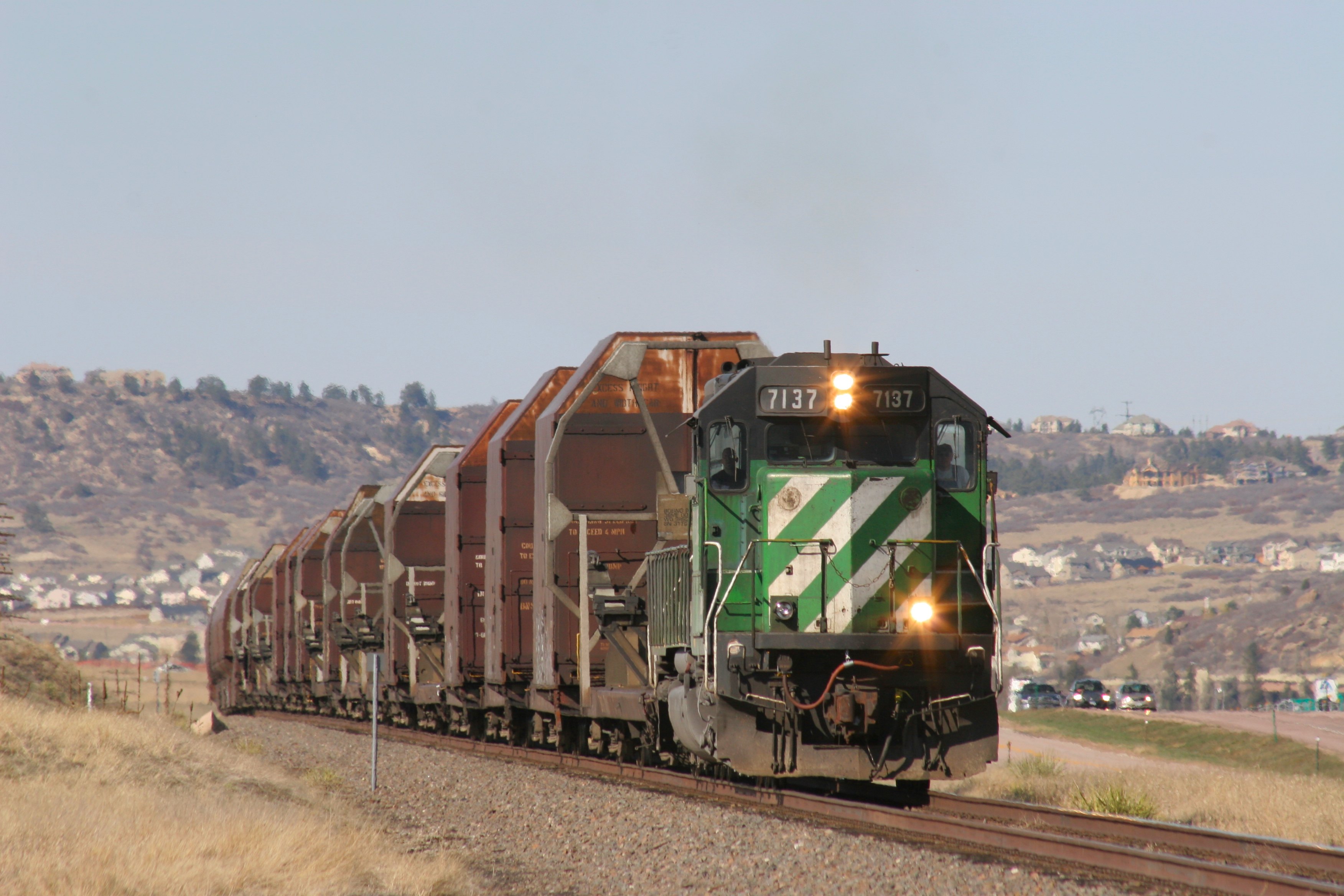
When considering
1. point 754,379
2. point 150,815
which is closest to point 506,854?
point 150,815

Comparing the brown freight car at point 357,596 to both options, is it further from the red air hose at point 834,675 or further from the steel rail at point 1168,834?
the red air hose at point 834,675

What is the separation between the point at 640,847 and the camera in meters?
12.2

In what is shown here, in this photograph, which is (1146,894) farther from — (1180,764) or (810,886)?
(1180,764)

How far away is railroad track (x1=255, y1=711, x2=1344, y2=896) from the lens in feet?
31.2

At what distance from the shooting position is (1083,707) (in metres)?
57.0

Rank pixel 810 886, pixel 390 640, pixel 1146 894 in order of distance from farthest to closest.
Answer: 1. pixel 390 640
2. pixel 810 886
3. pixel 1146 894

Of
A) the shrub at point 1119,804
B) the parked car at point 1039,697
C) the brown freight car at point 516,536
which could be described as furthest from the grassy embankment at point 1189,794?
A: the parked car at point 1039,697

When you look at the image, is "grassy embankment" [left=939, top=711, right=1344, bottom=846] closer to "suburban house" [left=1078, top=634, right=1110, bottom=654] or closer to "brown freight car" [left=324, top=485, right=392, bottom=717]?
"brown freight car" [left=324, top=485, right=392, bottom=717]

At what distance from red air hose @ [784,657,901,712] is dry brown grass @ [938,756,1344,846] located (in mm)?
3459

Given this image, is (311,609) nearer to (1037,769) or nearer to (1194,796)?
(1037,769)

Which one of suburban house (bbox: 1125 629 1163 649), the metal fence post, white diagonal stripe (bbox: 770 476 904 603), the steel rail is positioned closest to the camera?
the steel rail

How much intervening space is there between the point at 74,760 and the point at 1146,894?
533 inches

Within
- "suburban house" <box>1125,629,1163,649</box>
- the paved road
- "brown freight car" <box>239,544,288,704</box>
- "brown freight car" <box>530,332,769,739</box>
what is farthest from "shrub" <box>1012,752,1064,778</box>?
"suburban house" <box>1125,629,1163,649</box>

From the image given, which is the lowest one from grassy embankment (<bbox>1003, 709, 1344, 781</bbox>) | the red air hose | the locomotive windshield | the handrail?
grassy embankment (<bbox>1003, 709, 1344, 781</bbox>)
